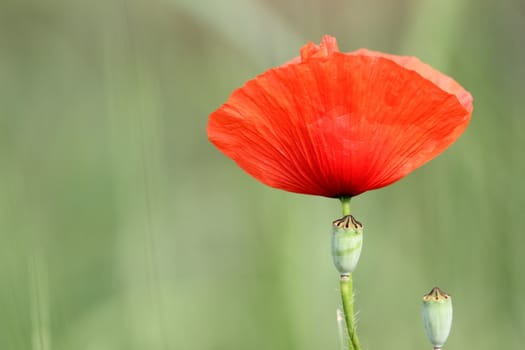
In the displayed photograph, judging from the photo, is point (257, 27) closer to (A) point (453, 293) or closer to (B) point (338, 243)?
(A) point (453, 293)

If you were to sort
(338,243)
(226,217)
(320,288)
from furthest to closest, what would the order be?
(226,217) → (320,288) → (338,243)

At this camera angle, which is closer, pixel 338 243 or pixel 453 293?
pixel 338 243

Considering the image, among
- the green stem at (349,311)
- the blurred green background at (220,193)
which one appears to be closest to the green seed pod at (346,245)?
the green stem at (349,311)

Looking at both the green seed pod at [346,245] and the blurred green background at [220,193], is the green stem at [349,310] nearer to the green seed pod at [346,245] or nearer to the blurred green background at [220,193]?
the green seed pod at [346,245]

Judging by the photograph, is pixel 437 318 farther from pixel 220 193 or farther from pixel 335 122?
pixel 220 193

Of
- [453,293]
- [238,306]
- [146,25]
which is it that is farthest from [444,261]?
[146,25]

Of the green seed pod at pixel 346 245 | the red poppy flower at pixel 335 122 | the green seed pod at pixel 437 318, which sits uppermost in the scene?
the red poppy flower at pixel 335 122

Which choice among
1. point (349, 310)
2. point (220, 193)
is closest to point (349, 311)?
point (349, 310)

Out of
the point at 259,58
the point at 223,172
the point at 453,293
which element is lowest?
the point at 453,293
